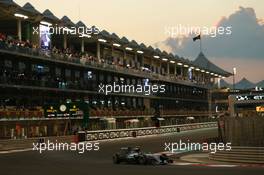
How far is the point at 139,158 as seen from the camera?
32.5m

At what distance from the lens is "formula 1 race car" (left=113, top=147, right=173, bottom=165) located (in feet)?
104

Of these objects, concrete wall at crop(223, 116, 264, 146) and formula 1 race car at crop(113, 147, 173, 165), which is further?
formula 1 race car at crop(113, 147, 173, 165)

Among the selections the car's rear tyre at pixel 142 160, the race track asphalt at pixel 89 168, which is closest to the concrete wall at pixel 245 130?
the race track asphalt at pixel 89 168

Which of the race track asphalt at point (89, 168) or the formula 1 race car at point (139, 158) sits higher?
the formula 1 race car at point (139, 158)

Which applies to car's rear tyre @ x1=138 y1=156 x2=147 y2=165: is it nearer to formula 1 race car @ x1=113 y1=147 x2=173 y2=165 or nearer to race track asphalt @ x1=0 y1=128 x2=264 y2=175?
formula 1 race car @ x1=113 y1=147 x2=173 y2=165

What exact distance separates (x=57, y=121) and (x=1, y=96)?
7361mm

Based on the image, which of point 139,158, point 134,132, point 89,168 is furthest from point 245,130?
point 134,132

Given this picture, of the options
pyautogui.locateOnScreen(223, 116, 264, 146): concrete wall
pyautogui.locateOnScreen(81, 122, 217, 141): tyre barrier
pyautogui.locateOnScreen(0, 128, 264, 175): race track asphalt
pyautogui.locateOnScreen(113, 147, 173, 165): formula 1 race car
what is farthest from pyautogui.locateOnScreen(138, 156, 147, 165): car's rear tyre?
pyautogui.locateOnScreen(81, 122, 217, 141): tyre barrier

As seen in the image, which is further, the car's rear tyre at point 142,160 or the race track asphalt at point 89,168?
the car's rear tyre at point 142,160

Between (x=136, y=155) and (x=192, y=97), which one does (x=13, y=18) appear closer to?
(x=136, y=155)

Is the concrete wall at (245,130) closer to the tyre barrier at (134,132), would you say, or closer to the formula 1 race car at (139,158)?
the formula 1 race car at (139,158)

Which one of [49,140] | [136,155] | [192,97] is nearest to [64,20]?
[49,140]

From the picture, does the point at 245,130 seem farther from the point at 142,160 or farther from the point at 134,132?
the point at 134,132

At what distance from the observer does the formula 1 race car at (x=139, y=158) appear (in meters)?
31.5
